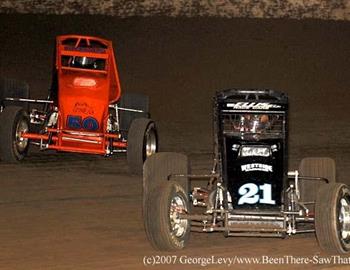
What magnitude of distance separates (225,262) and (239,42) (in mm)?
13271

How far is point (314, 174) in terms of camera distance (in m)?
8.42

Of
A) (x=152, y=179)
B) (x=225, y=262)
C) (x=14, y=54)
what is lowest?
(x=225, y=262)

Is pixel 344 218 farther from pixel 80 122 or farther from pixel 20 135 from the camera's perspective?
pixel 20 135

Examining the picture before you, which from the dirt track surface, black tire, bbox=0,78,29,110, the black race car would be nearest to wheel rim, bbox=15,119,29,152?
the dirt track surface

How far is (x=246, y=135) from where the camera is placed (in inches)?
305

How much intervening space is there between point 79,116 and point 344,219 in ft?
16.4

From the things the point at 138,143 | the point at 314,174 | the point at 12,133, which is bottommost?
the point at 314,174

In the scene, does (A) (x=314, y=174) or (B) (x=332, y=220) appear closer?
(B) (x=332, y=220)

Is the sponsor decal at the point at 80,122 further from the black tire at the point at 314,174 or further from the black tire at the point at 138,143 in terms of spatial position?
the black tire at the point at 314,174

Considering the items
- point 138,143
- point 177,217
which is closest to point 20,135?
point 138,143

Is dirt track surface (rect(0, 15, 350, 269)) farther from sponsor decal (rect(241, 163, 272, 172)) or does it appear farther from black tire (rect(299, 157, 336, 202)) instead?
sponsor decal (rect(241, 163, 272, 172))

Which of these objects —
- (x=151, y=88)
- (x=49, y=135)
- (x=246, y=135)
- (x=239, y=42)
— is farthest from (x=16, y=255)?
(x=239, y=42)

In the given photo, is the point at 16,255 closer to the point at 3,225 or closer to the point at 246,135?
the point at 3,225

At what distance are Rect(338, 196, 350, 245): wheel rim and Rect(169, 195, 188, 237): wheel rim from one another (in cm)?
111
